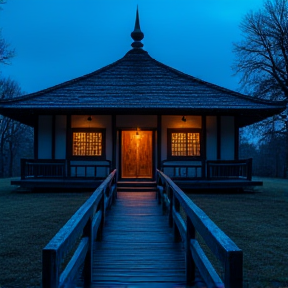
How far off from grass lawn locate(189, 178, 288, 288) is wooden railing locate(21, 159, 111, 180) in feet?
13.4

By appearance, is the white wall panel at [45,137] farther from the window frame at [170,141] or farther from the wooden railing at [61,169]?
the window frame at [170,141]

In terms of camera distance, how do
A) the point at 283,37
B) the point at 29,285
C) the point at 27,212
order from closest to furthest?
1. the point at 29,285
2. the point at 27,212
3. the point at 283,37

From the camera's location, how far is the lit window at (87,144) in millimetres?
16188

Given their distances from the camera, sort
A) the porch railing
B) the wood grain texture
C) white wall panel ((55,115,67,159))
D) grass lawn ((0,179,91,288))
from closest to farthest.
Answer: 1. the wood grain texture
2. grass lawn ((0,179,91,288))
3. the porch railing
4. white wall panel ((55,115,67,159))

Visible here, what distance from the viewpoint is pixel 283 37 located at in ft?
87.5

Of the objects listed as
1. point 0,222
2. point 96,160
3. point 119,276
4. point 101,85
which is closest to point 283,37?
point 101,85

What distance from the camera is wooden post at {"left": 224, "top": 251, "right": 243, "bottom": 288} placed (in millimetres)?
2516

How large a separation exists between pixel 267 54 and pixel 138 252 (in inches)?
1016

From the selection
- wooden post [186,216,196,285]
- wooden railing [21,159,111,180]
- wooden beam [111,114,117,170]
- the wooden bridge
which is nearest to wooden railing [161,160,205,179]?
wooden beam [111,114,117,170]

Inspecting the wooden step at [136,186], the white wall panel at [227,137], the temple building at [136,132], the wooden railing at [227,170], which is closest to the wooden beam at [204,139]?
the temple building at [136,132]

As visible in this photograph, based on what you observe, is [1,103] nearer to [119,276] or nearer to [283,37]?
[119,276]

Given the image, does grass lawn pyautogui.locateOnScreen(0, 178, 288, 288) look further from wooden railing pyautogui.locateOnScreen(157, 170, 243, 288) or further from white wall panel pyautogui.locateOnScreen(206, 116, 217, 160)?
white wall panel pyautogui.locateOnScreen(206, 116, 217, 160)

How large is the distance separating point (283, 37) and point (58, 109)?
61.2 ft

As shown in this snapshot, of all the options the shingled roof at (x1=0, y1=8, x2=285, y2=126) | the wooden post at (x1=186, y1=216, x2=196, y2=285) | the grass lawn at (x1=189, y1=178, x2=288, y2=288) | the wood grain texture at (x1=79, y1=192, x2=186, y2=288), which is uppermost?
the shingled roof at (x1=0, y1=8, x2=285, y2=126)
